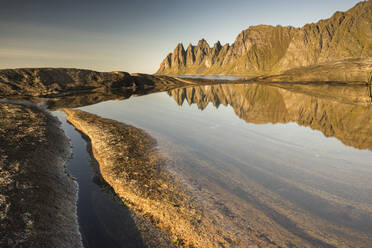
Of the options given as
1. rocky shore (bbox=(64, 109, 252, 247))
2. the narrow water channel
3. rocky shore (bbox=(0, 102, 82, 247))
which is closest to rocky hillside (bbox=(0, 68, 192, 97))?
rocky shore (bbox=(0, 102, 82, 247))

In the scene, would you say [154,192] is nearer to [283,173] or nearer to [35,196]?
[35,196]

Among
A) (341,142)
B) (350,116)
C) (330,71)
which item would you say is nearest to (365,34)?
(330,71)

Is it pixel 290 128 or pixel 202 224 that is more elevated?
pixel 290 128

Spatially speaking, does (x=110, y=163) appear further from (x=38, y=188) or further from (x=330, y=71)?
(x=330, y=71)

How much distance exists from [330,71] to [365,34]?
141511 millimetres

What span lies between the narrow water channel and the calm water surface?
1.06m

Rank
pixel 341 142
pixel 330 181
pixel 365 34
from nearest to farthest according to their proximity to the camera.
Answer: pixel 330 181 < pixel 341 142 < pixel 365 34

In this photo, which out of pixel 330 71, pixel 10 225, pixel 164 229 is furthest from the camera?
pixel 330 71

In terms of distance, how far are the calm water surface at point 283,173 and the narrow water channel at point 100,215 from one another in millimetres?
1065

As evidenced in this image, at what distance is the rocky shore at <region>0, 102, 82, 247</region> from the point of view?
7410 millimetres

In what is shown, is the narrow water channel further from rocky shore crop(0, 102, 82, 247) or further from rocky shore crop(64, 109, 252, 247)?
rocky shore crop(64, 109, 252, 247)

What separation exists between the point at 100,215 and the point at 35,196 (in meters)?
3.23

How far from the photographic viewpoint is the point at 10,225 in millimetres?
7430

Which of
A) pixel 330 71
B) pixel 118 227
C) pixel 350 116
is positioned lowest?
pixel 118 227
